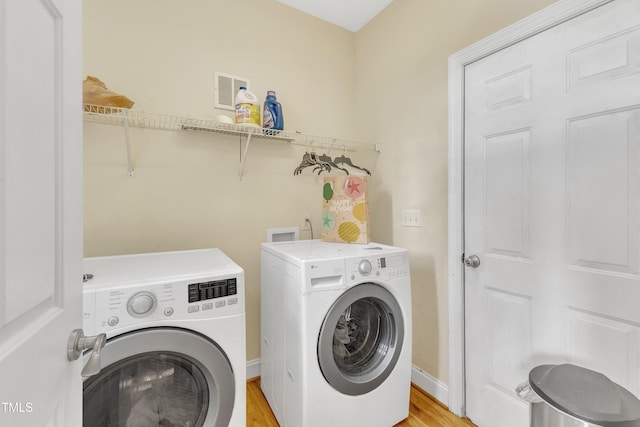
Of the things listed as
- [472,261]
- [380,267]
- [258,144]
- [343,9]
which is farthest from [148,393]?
[343,9]

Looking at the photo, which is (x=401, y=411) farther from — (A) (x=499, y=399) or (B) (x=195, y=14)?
(B) (x=195, y=14)

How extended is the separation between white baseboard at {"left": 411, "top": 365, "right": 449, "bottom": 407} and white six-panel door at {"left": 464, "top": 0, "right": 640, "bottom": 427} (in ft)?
0.44

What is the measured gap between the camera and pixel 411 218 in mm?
1907

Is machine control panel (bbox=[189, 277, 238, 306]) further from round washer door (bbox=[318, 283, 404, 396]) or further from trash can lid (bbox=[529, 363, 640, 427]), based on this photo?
trash can lid (bbox=[529, 363, 640, 427])

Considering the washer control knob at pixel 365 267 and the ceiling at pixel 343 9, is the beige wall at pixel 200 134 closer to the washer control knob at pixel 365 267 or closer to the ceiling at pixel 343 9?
the ceiling at pixel 343 9

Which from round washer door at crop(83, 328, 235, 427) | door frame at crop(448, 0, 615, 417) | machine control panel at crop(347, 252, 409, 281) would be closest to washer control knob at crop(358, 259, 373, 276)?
machine control panel at crop(347, 252, 409, 281)

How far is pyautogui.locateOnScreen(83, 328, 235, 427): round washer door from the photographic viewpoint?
0.97 metres

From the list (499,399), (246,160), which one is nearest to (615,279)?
(499,399)

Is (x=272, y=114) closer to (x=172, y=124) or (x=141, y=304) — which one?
(x=172, y=124)

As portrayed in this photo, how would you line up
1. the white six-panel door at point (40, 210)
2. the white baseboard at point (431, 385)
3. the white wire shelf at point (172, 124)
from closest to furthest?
the white six-panel door at point (40, 210) < the white wire shelf at point (172, 124) < the white baseboard at point (431, 385)

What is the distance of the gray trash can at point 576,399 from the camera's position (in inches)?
33.6

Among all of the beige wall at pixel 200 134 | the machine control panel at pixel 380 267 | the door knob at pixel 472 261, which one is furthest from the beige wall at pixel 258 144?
the machine control panel at pixel 380 267

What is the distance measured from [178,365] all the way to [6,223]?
2.95 feet

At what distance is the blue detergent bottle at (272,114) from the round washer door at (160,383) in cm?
131
